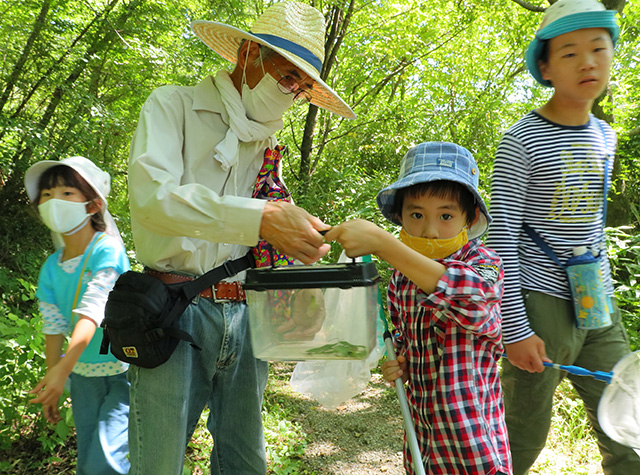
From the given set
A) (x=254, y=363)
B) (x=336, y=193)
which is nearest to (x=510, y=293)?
(x=254, y=363)

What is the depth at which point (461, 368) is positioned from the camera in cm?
162

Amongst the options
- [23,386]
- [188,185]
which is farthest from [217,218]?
[23,386]

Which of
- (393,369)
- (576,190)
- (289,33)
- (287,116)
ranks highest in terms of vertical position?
(287,116)

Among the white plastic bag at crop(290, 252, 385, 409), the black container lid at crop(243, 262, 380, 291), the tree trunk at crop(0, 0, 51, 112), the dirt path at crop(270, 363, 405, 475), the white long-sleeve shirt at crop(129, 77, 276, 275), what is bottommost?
the dirt path at crop(270, 363, 405, 475)

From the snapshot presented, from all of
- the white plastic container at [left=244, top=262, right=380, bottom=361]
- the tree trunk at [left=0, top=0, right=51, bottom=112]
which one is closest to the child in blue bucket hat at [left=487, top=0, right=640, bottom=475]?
the white plastic container at [left=244, top=262, right=380, bottom=361]

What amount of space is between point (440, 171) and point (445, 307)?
0.51 m

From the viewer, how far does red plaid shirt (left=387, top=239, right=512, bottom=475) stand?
1.51 m

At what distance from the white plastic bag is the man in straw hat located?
0.61 feet

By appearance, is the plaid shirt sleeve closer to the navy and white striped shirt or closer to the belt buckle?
the navy and white striped shirt

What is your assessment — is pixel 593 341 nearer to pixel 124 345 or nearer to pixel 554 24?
pixel 554 24

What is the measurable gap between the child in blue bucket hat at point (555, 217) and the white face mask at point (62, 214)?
2009mm

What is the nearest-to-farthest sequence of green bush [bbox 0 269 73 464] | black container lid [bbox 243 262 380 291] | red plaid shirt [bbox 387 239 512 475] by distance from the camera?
black container lid [bbox 243 262 380 291] → red plaid shirt [bbox 387 239 512 475] → green bush [bbox 0 269 73 464]

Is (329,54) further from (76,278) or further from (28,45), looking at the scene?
(76,278)

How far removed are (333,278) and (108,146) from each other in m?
6.37
